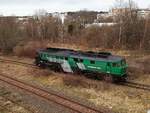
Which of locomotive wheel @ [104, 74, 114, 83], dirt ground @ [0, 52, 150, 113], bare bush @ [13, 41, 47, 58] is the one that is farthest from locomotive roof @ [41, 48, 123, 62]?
bare bush @ [13, 41, 47, 58]

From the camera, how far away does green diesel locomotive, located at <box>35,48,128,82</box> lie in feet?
81.6

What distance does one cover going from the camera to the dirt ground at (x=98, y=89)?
18625mm

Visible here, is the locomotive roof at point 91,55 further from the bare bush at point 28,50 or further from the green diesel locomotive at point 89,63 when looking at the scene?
the bare bush at point 28,50

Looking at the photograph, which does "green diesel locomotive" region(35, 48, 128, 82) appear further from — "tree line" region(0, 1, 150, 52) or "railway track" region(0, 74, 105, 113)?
"tree line" region(0, 1, 150, 52)

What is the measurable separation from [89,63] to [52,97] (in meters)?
6.99

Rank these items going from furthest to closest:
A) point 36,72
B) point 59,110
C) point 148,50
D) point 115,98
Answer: point 148,50, point 36,72, point 115,98, point 59,110

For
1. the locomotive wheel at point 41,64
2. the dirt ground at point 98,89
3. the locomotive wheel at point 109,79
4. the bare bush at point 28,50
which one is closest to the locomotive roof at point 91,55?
the locomotive wheel at point 109,79

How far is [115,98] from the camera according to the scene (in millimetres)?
20109

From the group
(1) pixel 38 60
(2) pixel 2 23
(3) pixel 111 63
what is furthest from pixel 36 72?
(2) pixel 2 23

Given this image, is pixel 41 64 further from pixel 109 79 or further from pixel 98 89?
pixel 98 89

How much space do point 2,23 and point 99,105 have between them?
36.4m

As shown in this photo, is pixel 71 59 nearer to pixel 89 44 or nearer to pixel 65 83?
pixel 65 83

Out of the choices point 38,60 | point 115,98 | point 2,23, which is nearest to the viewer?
point 115,98

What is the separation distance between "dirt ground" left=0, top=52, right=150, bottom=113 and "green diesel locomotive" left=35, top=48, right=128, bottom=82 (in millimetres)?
1220
